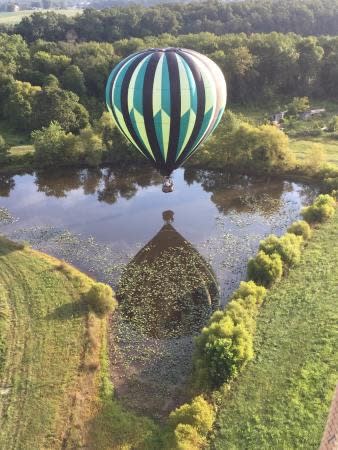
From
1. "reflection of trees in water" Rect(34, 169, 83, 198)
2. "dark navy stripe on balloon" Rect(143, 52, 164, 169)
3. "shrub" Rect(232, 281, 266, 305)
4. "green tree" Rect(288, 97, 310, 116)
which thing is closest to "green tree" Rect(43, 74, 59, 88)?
"reflection of trees in water" Rect(34, 169, 83, 198)

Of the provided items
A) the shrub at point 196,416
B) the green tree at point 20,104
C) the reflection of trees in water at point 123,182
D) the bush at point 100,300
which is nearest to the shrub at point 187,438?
the shrub at point 196,416

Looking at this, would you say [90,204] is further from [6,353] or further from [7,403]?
[7,403]

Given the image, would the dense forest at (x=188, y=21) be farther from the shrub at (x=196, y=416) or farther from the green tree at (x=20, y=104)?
the shrub at (x=196, y=416)

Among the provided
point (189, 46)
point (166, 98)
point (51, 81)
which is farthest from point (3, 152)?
point (189, 46)

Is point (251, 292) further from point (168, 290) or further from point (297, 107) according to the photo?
point (297, 107)

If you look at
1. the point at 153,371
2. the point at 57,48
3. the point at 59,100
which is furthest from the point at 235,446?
the point at 57,48

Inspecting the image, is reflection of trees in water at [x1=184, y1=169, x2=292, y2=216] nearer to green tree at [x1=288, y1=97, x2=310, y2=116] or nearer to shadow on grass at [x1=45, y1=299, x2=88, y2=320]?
shadow on grass at [x1=45, y1=299, x2=88, y2=320]
